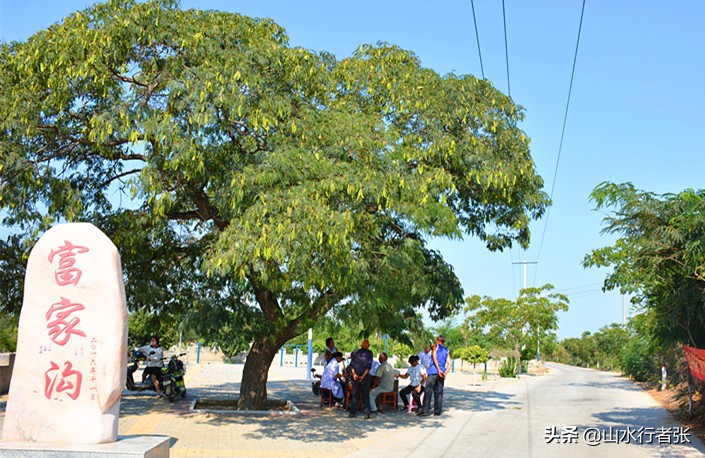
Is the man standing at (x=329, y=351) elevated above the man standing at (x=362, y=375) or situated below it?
above

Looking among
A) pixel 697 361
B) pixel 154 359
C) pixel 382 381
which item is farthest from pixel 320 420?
pixel 697 361

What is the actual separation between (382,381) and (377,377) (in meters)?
0.19

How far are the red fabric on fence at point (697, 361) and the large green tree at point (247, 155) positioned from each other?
14.2ft

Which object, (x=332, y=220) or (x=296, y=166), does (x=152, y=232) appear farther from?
(x=332, y=220)

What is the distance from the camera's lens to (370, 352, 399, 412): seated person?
627 inches

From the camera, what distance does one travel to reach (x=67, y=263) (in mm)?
7914

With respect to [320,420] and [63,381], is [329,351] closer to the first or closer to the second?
[320,420]

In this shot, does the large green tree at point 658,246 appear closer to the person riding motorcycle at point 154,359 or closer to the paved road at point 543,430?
the paved road at point 543,430

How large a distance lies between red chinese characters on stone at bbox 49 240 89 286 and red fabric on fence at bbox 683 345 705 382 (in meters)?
9.41

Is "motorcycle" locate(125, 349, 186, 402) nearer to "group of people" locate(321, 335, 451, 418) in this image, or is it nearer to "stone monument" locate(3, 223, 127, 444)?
"group of people" locate(321, 335, 451, 418)

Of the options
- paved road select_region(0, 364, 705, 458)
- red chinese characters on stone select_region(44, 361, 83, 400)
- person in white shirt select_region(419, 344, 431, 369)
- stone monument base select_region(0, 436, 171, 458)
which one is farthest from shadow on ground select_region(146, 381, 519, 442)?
red chinese characters on stone select_region(44, 361, 83, 400)

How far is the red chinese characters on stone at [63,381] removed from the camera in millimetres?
7621

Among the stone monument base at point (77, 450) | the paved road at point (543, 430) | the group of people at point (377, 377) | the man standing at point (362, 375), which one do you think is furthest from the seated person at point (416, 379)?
the stone monument base at point (77, 450)

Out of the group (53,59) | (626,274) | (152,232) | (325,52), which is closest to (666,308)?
(626,274)
